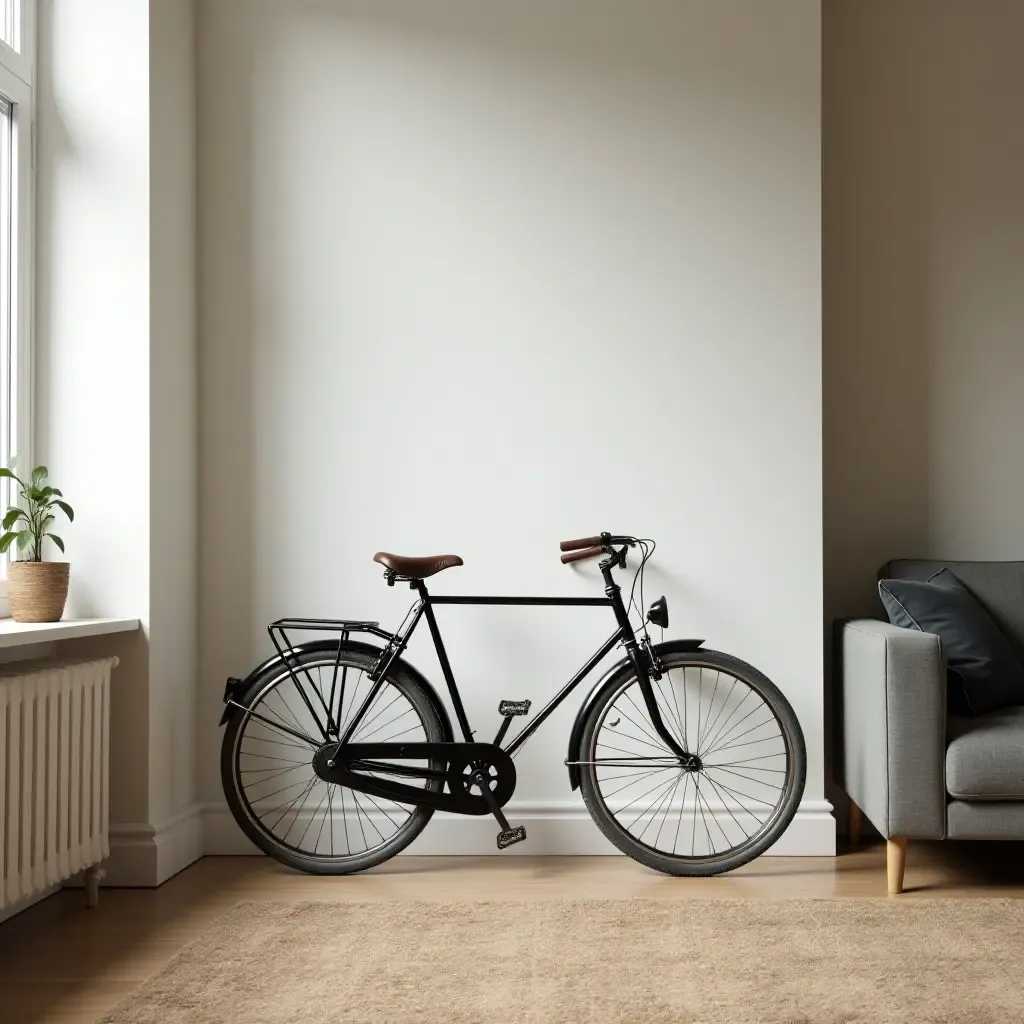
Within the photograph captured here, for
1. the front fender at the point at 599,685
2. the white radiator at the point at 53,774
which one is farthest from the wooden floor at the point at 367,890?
the front fender at the point at 599,685

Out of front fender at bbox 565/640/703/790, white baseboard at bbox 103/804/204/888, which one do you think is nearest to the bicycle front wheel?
front fender at bbox 565/640/703/790

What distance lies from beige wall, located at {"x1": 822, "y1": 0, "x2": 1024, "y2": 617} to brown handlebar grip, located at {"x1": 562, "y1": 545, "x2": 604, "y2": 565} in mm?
944

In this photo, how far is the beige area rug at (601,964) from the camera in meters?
1.92

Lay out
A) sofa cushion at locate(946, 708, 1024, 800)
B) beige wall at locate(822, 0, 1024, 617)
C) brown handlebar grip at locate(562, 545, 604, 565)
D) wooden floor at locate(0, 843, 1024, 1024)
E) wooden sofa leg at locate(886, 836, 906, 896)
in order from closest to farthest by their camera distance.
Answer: wooden floor at locate(0, 843, 1024, 1024), sofa cushion at locate(946, 708, 1024, 800), wooden sofa leg at locate(886, 836, 906, 896), brown handlebar grip at locate(562, 545, 604, 565), beige wall at locate(822, 0, 1024, 617)

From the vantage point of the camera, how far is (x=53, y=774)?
7.79ft

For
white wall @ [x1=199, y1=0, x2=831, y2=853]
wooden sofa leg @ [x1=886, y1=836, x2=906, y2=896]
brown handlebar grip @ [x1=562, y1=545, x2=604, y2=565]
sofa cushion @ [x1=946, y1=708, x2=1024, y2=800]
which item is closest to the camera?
sofa cushion @ [x1=946, y1=708, x2=1024, y2=800]

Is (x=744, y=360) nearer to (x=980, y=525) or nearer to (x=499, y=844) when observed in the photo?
(x=980, y=525)

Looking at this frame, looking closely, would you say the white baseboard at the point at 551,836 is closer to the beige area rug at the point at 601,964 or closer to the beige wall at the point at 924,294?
the beige area rug at the point at 601,964

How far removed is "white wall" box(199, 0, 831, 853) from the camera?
10.2 ft

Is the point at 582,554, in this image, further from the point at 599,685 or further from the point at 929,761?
the point at 929,761

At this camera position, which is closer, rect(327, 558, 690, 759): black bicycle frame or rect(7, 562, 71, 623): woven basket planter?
rect(7, 562, 71, 623): woven basket planter

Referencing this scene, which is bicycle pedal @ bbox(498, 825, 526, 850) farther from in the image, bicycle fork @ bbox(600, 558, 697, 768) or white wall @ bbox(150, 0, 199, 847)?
white wall @ bbox(150, 0, 199, 847)

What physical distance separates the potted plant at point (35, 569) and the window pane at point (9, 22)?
1203 mm

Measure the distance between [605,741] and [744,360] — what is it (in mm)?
1242
